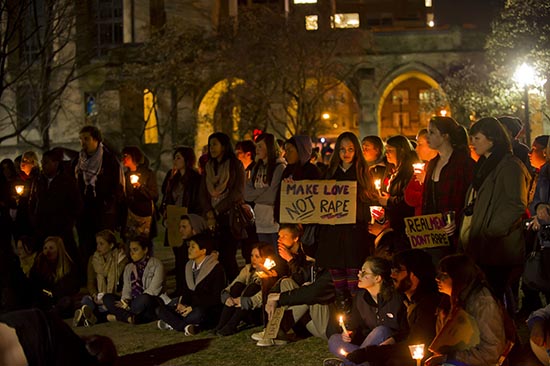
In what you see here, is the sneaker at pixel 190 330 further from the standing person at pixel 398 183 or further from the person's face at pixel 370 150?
the person's face at pixel 370 150

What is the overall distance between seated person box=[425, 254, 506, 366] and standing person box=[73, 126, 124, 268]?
20.6 ft

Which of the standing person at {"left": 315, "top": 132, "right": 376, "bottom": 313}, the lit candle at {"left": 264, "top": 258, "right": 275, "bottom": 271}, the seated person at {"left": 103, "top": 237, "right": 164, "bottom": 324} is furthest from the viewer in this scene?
the seated person at {"left": 103, "top": 237, "right": 164, "bottom": 324}

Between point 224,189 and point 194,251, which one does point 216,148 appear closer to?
point 224,189

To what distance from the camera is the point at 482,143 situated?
6.89 meters

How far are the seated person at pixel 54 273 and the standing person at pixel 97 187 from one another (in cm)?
55

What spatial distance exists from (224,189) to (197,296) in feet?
5.41

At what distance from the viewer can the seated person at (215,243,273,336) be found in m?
9.16

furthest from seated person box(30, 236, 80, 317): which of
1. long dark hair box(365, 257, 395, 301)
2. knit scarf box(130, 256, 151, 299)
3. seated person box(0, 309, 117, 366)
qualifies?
seated person box(0, 309, 117, 366)

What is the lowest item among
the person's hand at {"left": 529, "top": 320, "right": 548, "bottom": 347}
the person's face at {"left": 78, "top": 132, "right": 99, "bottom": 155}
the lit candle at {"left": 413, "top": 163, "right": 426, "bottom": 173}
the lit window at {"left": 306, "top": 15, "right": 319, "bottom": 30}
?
the person's hand at {"left": 529, "top": 320, "right": 548, "bottom": 347}

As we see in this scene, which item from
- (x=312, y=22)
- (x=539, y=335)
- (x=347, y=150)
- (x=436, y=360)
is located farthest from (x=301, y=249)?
(x=312, y=22)

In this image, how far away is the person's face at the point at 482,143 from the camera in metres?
6.88

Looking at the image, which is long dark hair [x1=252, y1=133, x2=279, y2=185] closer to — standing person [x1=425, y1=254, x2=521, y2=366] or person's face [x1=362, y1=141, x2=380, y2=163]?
person's face [x1=362, y1=141, x2=380, y2=163]

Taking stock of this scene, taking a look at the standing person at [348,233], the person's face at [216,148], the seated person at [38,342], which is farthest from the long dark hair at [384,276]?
the seated person at [38,342]

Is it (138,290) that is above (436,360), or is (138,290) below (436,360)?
above
